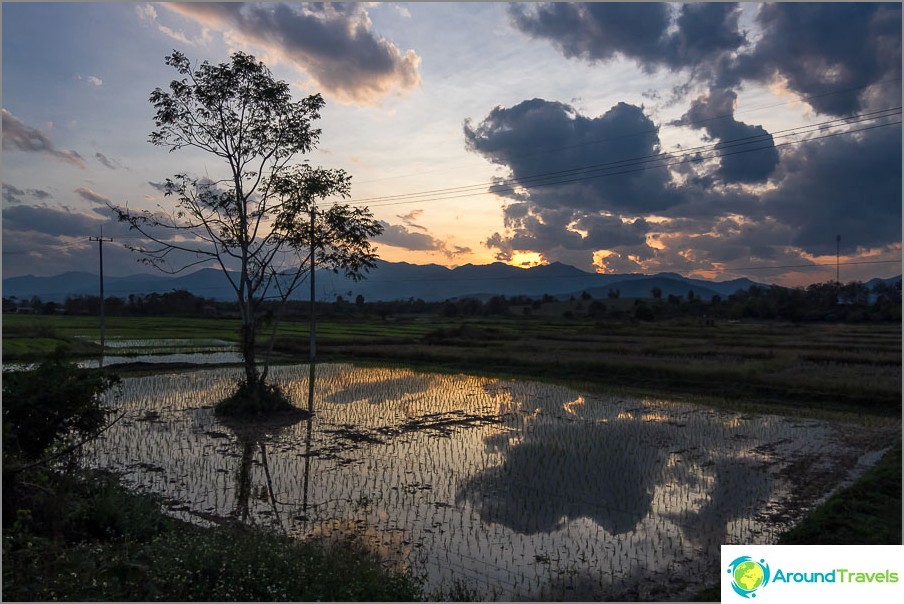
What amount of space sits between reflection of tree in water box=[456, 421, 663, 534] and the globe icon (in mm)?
3196

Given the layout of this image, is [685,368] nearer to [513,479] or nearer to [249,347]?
[513,479]

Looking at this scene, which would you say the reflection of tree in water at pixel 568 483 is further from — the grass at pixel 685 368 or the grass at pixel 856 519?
the grass at pixel 685 368

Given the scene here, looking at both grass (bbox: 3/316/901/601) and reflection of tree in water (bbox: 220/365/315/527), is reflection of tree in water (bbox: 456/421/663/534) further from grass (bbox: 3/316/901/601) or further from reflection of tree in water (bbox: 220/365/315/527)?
reflection of tree in water (bbox: 220/365/315/527)

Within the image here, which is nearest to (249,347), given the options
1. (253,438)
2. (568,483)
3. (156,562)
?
(253,438)

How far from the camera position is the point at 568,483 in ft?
39.0

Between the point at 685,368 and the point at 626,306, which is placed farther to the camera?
the point at 626,306

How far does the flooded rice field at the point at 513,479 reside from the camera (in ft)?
27.4

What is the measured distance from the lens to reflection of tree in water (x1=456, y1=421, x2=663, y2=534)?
33.0 ft

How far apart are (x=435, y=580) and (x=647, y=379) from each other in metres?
21.0

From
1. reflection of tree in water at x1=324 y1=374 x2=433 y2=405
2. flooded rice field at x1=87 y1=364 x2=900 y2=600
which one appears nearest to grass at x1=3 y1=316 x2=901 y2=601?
flooded rice field at x1=87 y1=364 x2=900 y2=600

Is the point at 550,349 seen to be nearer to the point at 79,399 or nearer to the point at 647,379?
the point at 647,379

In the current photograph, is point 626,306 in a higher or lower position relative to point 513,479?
higher

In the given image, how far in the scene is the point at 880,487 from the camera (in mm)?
10867

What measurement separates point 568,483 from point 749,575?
5704 millimetres
